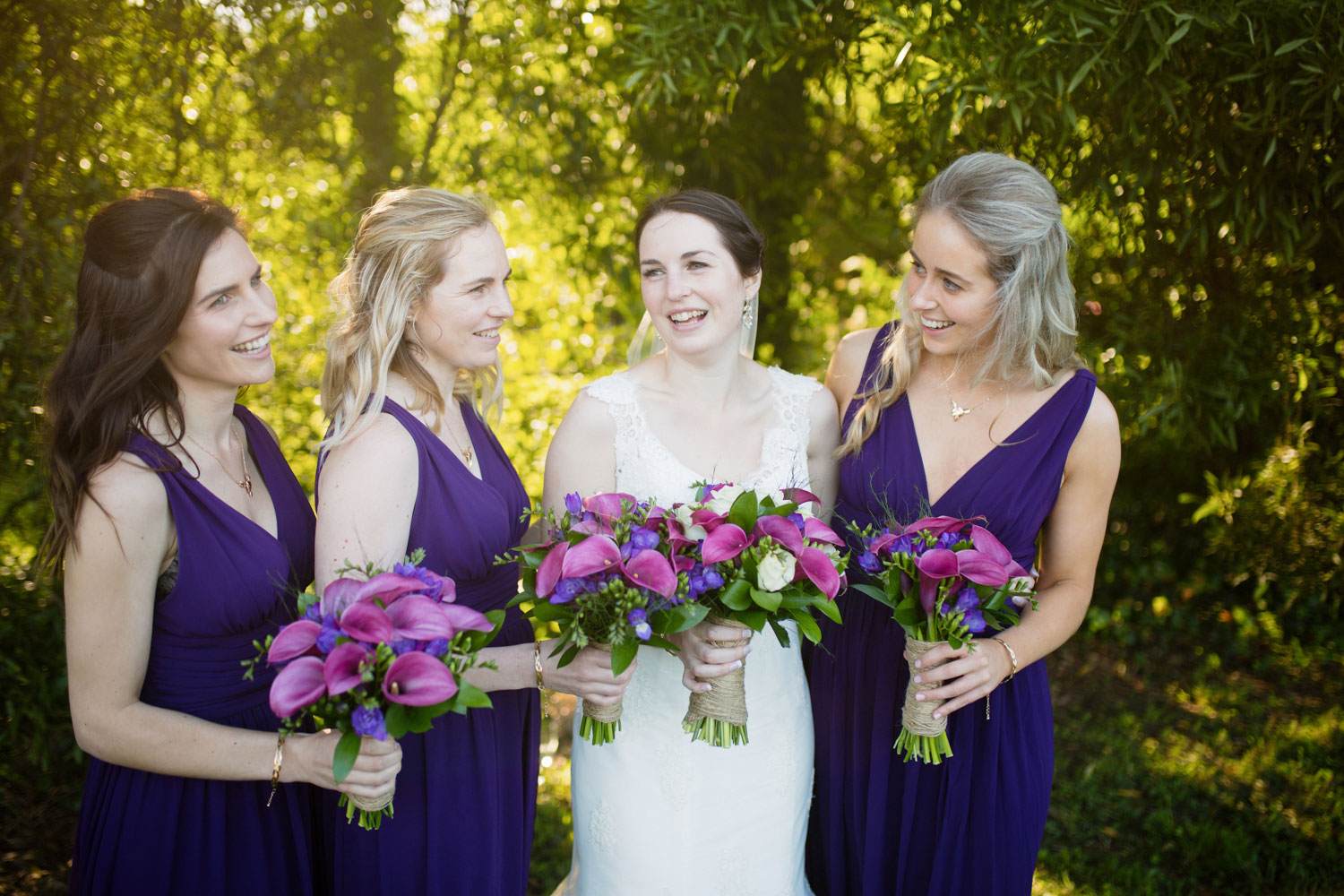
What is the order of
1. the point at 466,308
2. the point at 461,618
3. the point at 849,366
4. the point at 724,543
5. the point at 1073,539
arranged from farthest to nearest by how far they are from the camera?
the point at 849,366 → the point at 1073,539 → the point at 466,308 → the point at 724,543 → the point at 461,618

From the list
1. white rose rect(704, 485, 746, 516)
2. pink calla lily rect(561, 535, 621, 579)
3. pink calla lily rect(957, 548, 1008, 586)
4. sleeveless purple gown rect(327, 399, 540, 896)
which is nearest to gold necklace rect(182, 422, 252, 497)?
sleeveless purple gown rect(327, 399, 540, 896)

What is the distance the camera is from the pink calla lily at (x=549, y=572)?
1925mm

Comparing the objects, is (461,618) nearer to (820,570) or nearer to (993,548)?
(820,570)

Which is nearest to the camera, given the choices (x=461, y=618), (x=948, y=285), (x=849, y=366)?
(x=461, y=618)

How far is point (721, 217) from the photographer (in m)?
2.72

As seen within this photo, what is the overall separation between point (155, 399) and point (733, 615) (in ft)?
4.77

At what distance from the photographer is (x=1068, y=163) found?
3486 millimetres

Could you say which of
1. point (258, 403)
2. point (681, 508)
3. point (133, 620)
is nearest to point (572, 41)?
point (258, 403)

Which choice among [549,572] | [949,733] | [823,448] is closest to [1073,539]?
[949,733]

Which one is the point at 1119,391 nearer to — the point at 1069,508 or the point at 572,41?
the point at 1069,508

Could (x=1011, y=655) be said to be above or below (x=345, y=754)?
below

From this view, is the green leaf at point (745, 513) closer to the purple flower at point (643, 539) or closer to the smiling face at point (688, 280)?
the purple flower at point (643, 539)

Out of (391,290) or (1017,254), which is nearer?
(391,290)

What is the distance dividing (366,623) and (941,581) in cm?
131
